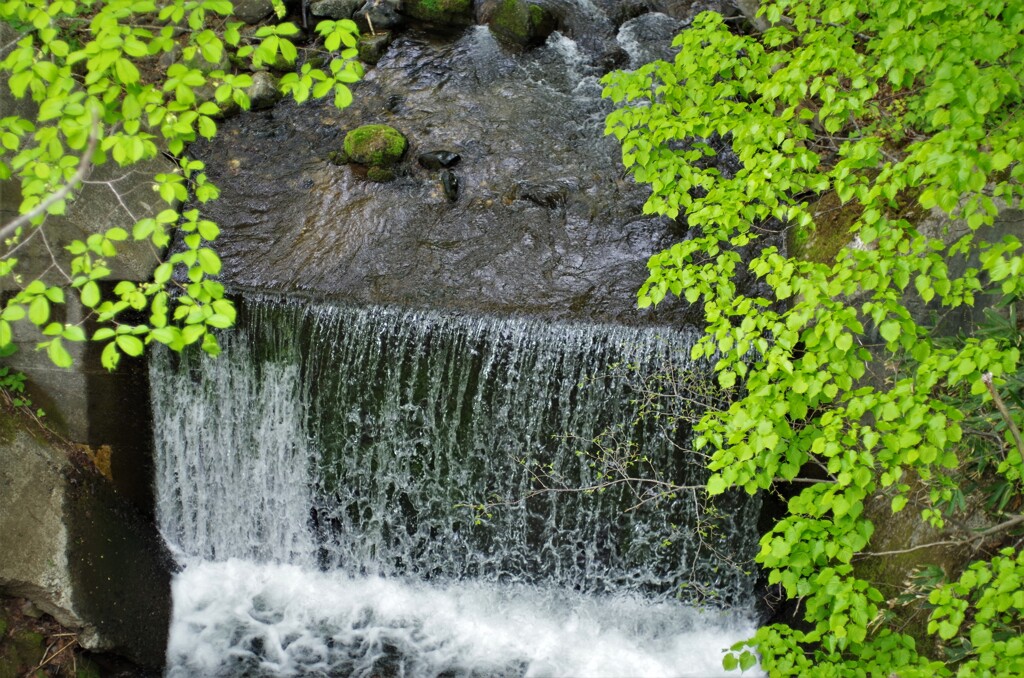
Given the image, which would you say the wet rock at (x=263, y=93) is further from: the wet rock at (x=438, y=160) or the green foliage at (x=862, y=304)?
the green foliage at (x=862, y=304)

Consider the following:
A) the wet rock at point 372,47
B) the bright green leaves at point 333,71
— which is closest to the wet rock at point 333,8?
the wet rock at point 372,47

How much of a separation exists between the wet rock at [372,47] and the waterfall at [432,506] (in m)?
3.33

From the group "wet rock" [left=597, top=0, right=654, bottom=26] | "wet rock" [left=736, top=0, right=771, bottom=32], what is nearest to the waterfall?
"wet rock" [left=736, top=0, right=771, bottom=32]

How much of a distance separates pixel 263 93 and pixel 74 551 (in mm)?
4274

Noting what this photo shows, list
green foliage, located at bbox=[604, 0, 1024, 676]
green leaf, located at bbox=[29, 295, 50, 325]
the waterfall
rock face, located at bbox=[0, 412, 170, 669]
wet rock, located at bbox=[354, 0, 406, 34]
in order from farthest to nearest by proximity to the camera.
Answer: wet rock, located at bbox=[354, 0, 406, 34], the waterfall, rock face, located at bbox=[0, 412, 170, 669], green foliage, located at bbox=[604, 0, 1024, 676], green leaf, located at bbox=[29, 295, 50, 325]

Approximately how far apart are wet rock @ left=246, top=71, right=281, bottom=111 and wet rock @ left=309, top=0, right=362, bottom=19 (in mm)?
1036

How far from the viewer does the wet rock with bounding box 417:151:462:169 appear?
6.27m

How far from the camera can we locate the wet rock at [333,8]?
7.59 m

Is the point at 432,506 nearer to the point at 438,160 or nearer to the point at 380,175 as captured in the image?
the point at 380,175

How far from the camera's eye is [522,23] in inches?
294

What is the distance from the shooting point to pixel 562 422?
498cm

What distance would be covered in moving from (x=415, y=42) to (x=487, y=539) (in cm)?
501

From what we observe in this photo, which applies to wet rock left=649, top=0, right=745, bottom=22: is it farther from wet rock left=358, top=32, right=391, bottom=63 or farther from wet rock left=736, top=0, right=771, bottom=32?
wet rock left=358, top=32, right=391, bottom=63

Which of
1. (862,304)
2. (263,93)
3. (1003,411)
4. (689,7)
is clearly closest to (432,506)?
(862,304)
